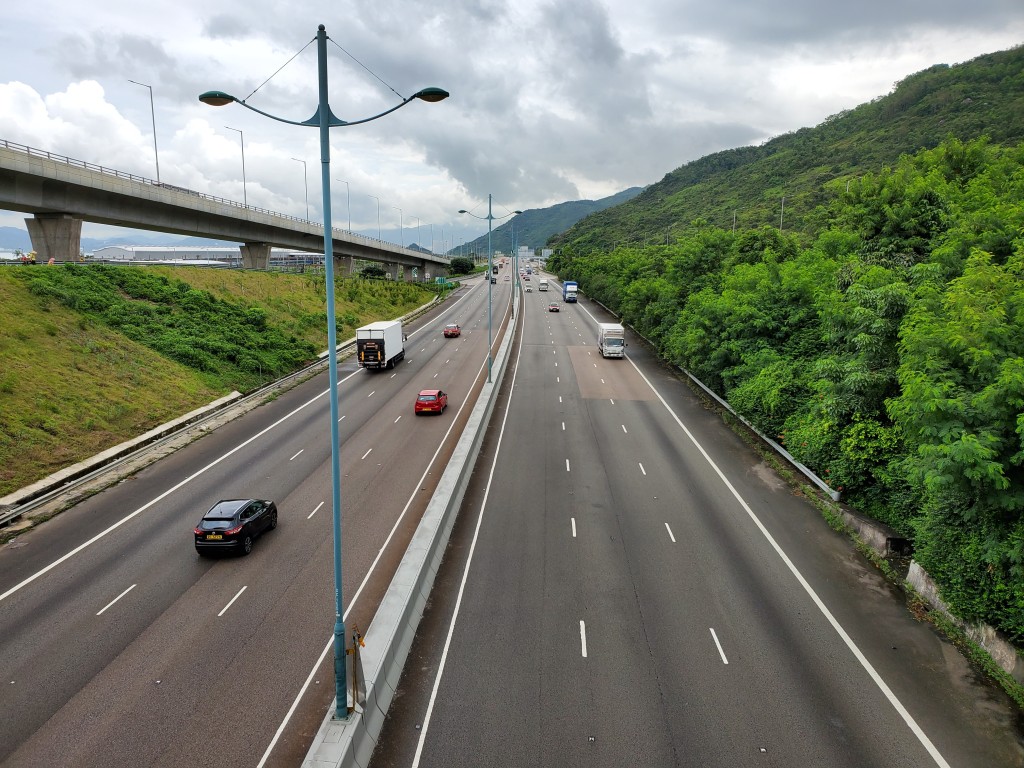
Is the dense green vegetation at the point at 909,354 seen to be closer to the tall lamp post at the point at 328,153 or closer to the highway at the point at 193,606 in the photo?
the tall lamp post at the point at 328,153

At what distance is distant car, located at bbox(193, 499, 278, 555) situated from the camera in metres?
18.2

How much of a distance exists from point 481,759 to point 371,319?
62.6 metres

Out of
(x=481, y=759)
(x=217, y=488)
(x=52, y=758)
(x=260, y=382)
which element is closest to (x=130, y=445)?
(x=217, y=488)

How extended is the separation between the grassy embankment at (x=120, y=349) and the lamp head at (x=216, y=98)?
770 inches

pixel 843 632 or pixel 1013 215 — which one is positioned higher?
pixel 1013 215

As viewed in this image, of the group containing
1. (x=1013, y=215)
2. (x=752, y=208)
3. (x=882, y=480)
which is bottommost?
(x=882, y=480)

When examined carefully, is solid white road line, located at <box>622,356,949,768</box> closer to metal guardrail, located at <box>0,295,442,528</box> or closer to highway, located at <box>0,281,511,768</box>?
highway, located at <box>0,281,511,768</box>

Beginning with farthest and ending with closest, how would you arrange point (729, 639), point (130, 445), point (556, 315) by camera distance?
Answer: point (556, 315), point (130, 445), point (729, 639)

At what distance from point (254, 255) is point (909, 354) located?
6391 centimetres

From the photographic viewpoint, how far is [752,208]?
117 metres

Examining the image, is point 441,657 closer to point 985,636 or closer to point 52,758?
point 52,758

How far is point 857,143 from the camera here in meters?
124

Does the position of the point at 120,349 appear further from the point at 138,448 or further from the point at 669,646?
the point at 669,646

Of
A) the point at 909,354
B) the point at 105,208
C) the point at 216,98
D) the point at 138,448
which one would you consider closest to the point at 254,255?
the point at 105,208
